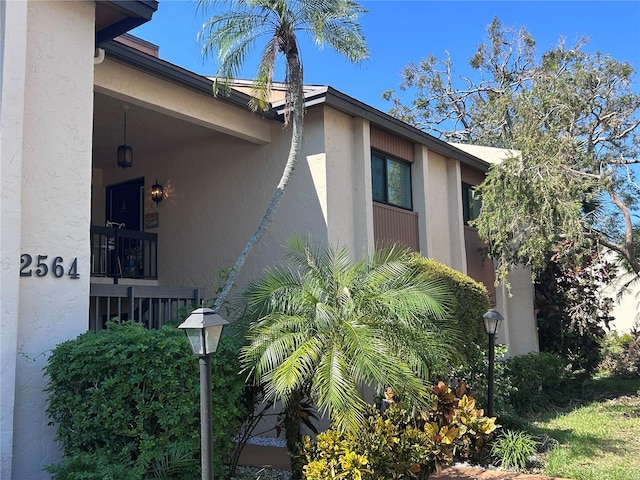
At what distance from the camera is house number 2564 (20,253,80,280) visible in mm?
6254

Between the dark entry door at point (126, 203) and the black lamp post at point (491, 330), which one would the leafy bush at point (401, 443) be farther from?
the dark entry door at point (126, 203)

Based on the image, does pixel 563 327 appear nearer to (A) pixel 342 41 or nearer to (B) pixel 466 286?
(B) pixel 466 286

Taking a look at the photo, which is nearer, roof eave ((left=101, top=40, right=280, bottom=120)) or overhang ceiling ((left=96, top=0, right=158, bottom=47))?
overhang ceiling ((left=96, top=0, right=158, bottom=47))

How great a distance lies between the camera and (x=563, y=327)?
53.6ft

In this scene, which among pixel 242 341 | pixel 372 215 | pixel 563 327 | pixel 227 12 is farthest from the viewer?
pixel 563 327

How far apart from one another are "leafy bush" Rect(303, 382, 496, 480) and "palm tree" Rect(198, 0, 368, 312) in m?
2.73

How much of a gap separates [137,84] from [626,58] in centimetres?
1556

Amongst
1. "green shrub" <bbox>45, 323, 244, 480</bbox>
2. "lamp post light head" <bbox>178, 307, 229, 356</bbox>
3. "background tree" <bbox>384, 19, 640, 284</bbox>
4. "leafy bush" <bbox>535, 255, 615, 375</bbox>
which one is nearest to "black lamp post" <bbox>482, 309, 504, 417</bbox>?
"background tree" <bbox>384, 19, 640, 284</bbox>

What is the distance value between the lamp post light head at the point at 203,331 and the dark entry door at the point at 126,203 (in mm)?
8793

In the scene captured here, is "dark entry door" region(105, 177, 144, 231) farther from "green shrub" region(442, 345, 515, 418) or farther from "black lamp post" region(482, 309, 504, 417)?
"black lamp post" region(482, 309, 504, 417)

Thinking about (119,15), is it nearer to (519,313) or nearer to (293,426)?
(293,426)

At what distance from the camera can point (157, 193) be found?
12.5 metres

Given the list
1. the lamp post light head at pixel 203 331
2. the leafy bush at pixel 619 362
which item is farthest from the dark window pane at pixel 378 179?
the leafy bush at pixel 619 362

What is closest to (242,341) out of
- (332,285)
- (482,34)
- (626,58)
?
(332,285)
